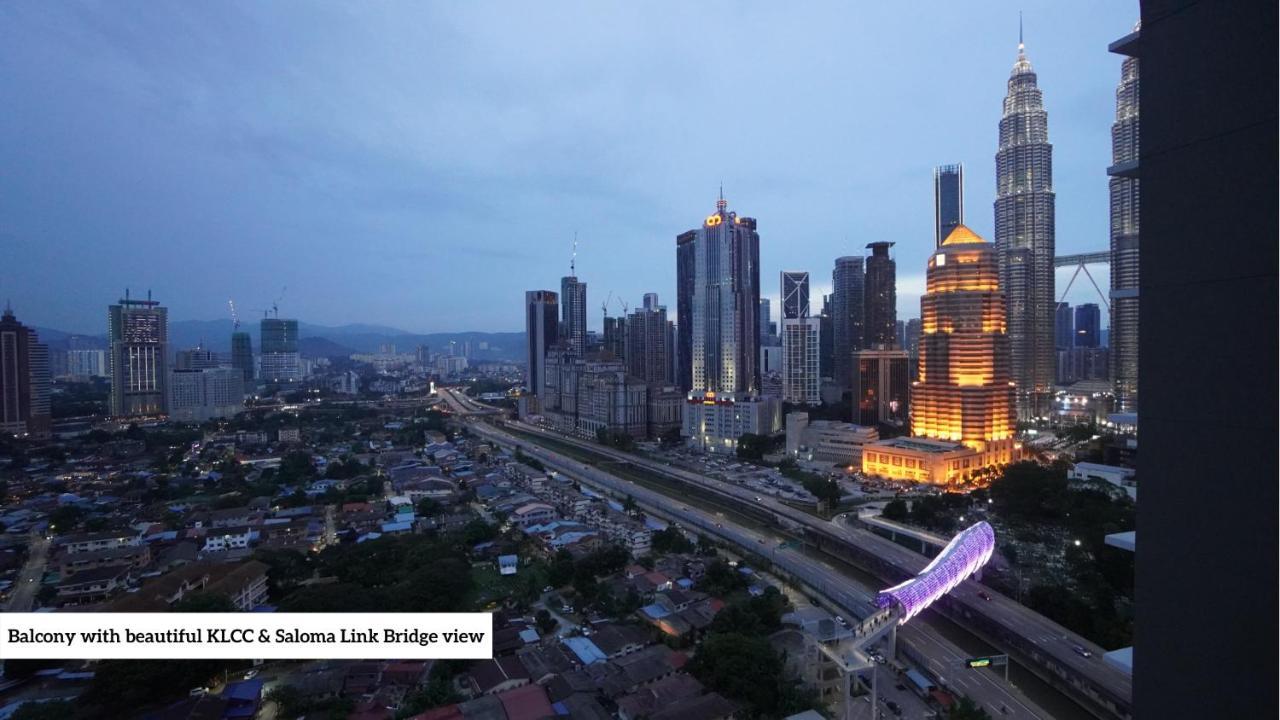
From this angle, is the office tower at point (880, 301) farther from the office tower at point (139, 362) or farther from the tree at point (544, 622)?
the office tower at point (139, 362)

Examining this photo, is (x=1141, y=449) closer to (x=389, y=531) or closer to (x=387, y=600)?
(x=387, y=600)

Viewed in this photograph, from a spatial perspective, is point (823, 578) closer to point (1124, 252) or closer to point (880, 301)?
point (1124, 252)

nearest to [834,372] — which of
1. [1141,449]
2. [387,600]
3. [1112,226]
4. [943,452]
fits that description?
[1112,226]

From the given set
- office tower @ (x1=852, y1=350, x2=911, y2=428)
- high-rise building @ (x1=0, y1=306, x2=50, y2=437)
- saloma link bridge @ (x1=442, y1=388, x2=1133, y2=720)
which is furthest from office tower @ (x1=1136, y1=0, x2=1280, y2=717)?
high-rise building @ (x1=0, y1=306, x2=50, y2=437)

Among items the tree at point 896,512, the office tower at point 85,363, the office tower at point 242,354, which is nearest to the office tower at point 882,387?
the tree at point 896,512

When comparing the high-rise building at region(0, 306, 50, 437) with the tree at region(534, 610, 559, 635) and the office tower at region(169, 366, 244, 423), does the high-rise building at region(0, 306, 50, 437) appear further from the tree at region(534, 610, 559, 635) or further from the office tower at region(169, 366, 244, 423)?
the tree at region(534, 610, 559, 635)

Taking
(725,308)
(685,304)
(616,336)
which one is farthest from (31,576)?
(616,336)
